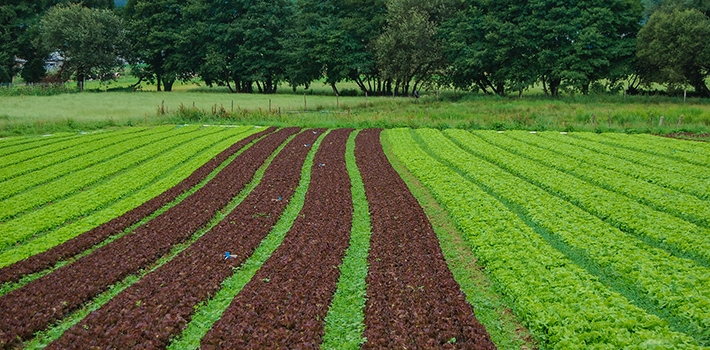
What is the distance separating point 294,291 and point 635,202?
35.9 feet

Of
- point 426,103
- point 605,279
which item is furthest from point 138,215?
point 426,103

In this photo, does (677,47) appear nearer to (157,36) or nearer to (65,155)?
(65,155)

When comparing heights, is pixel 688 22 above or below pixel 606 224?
above

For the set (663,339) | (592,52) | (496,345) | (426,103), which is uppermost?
(592,52)

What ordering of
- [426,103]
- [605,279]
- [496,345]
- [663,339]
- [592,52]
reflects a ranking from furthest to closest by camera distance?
[426,103] → [592,52] → [605,279] → [496,345] → [663,339]

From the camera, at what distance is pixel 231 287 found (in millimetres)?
10172

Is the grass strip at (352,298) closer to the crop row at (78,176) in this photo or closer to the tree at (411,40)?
the crop row at (78,176)

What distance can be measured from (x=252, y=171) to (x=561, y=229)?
13206 millimetres

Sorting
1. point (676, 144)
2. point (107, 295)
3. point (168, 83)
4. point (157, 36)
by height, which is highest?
point (157, 36)

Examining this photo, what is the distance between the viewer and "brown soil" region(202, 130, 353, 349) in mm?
7922

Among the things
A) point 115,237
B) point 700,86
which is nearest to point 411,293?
point 115,237

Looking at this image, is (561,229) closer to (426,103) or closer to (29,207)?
(29,207)

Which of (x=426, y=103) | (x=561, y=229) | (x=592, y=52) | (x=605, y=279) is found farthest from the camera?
(x=426, y=103)

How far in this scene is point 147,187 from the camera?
1920 cm
